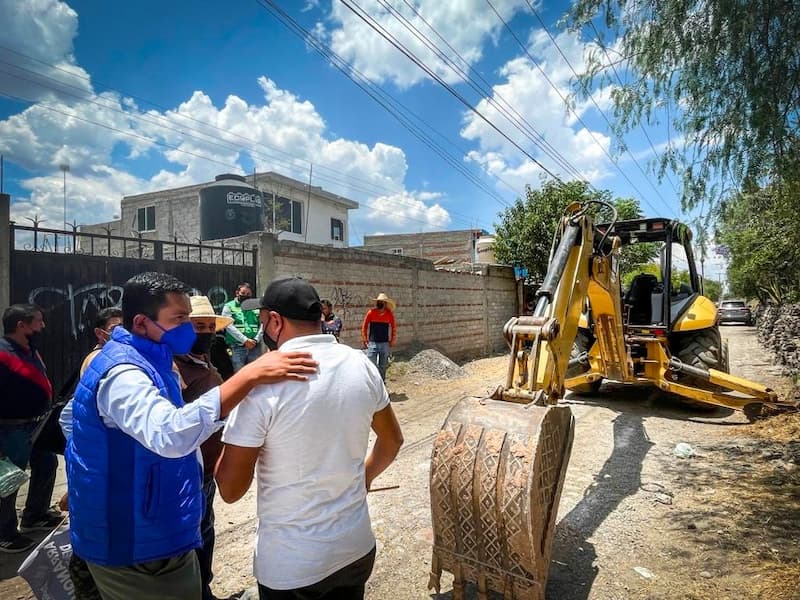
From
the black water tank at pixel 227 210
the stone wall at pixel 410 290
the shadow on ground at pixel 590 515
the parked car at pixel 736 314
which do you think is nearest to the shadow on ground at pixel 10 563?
the shadow on ground at pixel 590 515

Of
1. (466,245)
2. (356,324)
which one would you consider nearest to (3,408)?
(356,324)

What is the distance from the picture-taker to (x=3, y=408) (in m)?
3.39

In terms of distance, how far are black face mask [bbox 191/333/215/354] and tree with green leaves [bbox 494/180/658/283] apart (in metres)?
13.2

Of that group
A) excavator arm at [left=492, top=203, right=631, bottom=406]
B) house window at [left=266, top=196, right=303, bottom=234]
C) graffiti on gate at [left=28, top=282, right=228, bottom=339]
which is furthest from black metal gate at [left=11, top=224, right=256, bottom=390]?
house window at [left=266, top=196, right=303, bottom=234]

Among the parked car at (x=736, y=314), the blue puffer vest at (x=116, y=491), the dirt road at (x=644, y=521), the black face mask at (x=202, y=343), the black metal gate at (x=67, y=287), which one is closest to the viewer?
the blue puffer vest at (x=116, y=491)

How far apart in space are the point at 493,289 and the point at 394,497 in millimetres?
11991

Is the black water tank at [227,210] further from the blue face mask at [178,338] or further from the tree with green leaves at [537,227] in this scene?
the blue face mask at [178,338]

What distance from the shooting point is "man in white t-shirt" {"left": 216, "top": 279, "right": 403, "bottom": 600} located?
1.53 m

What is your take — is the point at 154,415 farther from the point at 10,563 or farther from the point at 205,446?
the point at 10,563

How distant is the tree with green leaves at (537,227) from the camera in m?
15.3

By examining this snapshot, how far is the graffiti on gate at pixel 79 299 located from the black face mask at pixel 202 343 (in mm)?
2781

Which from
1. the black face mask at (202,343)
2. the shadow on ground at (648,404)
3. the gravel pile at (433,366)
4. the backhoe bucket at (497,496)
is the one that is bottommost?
the shadow on ground at (648,404)

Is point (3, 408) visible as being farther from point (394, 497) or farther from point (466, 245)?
point (466, 245)

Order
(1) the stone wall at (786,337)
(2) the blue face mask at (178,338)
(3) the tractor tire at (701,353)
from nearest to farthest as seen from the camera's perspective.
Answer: (2) the blue face mask at (178,338) < (3) the tractor tire at (701,353) < (1) the stone wall at (786,337)
